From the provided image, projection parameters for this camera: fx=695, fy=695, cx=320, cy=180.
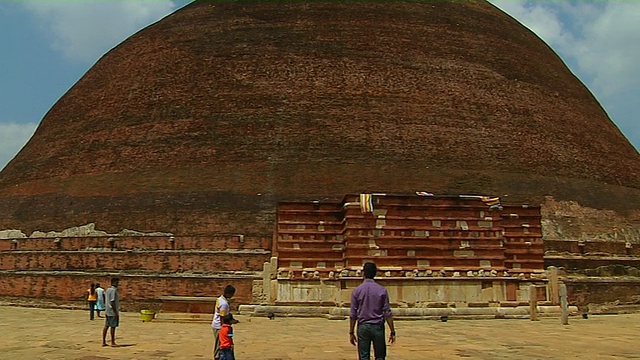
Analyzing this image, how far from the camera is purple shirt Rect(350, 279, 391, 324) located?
17.4ft

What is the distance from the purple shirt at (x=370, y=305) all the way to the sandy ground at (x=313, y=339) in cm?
229

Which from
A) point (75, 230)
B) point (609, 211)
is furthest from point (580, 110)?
point (75, 230)

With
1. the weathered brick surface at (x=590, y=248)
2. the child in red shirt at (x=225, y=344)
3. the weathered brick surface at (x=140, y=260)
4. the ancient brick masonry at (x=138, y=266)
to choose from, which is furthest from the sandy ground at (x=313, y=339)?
the weathered brick surface at (x=590, y=248)

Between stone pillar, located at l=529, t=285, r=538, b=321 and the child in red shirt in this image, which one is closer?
the child in red shirt

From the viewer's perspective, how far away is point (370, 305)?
5.33m

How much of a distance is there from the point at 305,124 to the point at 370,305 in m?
13.8

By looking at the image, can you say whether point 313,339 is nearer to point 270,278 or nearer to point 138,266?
point 270,278

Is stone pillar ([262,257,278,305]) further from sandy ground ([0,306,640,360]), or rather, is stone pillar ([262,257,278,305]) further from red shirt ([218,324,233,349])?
red shirt ([218,324,233,349])

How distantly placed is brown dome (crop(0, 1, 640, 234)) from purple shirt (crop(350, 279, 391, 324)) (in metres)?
11.4

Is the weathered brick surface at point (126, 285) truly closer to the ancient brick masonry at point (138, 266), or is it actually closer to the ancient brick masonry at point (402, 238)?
the ancient brick masonry at point (138, 266)

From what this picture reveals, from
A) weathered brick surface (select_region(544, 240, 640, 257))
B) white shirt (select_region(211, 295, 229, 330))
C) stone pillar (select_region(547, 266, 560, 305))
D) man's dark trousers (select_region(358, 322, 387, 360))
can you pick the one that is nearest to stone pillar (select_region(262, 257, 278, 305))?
stone pillar (select_region(547, 266, 560, 305))

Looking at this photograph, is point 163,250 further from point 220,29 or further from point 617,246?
point 617,246

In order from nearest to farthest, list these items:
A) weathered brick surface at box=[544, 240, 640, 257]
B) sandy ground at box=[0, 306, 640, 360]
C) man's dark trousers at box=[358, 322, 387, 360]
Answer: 1. man's dark trousers at box=[358, 322, 387, 360]
2. sandy ground at box=[0, 306, 640, 360]
3. weathered brick surface at box=[544, 240, 640, 257]

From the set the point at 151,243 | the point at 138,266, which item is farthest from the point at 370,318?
the point at 151,243
